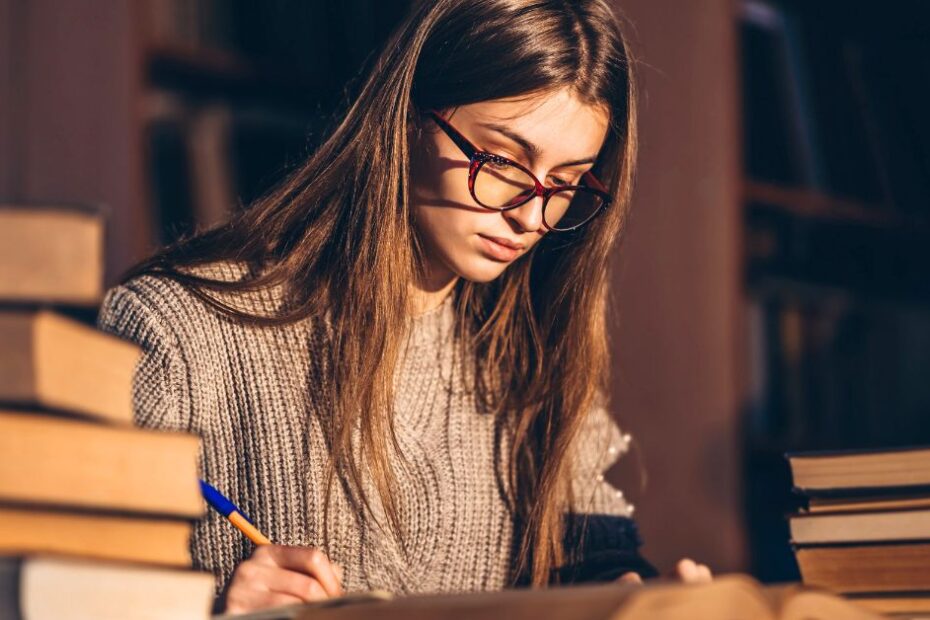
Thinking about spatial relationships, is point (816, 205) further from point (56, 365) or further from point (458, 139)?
point (56, 365)

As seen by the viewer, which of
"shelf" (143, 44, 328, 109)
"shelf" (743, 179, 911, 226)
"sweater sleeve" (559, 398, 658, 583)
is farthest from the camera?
"shelf" (743, 179, 911, 226)

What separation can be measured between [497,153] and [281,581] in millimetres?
565

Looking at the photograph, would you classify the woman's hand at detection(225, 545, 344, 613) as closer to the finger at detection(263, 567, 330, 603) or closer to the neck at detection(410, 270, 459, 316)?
the finger at detection(263, 567, 330, 603)

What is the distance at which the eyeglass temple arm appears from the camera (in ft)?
4.38

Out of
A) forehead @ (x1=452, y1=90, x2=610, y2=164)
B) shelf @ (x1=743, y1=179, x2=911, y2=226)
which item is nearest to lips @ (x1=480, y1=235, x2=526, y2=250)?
forehead @ (x1=452, y1=90, x2=610, y2=164)

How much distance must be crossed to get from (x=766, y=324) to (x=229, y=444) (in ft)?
4.99

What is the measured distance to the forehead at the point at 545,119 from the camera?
52.1 inches

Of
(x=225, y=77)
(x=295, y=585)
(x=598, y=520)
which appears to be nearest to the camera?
(x=295, y=585)

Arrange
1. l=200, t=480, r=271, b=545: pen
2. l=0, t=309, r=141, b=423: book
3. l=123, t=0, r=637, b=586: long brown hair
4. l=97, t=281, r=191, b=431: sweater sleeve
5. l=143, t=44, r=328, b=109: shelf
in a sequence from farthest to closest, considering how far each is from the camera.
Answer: l=143, t=44, r=328, b=109: shelf
l=123, t=0, r=637, b=586: long brown hair
l=97, t=281, r=191, b=431: sweater sleeve
l=200, t=480, r=271, b=545: pen
l=0, t=309, r=141, b=423: book

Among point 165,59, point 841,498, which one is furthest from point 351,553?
point 165,59

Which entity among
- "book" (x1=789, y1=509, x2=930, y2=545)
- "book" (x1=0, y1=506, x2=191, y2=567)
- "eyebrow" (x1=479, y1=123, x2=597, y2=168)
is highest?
"eyebrow" (x1=479, y1=123, x2=597, y2=168)

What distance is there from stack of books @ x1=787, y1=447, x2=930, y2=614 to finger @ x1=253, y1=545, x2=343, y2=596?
0.39 meters

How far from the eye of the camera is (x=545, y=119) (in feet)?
4.36

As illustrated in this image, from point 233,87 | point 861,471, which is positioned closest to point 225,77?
point 233,87
